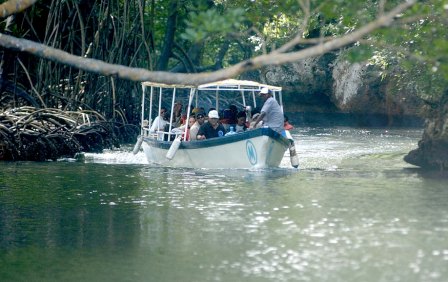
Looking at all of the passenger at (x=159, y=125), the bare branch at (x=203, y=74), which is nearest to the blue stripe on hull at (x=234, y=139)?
the passenger at (x=159, y=125)

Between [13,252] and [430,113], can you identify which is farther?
[430,113]

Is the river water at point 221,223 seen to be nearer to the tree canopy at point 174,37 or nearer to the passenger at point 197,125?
the passenger at point 197,125

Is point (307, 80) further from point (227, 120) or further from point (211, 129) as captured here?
point (211, 129)

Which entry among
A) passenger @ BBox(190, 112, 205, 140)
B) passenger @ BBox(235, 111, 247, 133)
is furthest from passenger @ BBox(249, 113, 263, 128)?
passenger @ BBox(190, 112, 205, 140)

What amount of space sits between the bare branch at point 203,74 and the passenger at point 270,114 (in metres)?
12.7

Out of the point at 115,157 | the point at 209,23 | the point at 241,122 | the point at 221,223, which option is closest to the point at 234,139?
the point at 241,122

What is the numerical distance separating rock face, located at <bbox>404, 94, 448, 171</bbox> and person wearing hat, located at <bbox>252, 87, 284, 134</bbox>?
3.06 m

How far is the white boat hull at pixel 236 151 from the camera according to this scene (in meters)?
22.0

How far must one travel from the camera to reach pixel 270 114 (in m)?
22.5

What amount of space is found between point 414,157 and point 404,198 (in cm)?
664

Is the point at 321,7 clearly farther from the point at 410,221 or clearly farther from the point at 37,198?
the point at 37,198

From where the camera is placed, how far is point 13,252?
13.0 m

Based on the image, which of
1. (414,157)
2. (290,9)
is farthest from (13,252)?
(414,157)

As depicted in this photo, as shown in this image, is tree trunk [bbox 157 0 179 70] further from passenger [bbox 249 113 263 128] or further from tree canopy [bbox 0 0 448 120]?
passenger [bbox 249 113 263 128]
